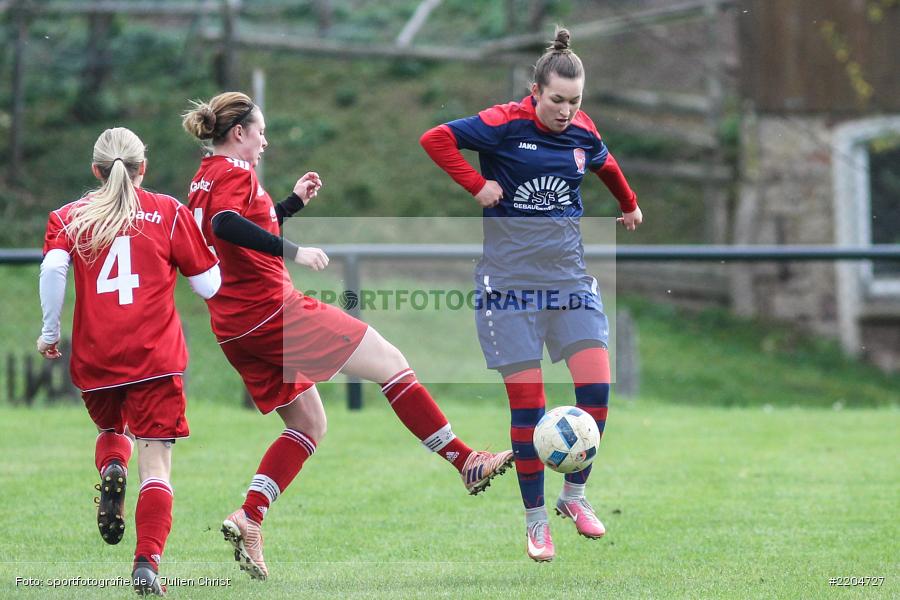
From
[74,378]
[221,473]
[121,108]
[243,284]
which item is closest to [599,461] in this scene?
[221,473]

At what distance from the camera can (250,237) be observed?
4.91m

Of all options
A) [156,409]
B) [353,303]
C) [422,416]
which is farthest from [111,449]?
[353,303]

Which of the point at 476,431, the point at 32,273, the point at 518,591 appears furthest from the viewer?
the point at 32,273

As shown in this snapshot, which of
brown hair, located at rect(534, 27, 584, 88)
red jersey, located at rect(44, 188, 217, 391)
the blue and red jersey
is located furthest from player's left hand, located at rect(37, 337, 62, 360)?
brown hair, located at rect(534, 27, 584, 88)

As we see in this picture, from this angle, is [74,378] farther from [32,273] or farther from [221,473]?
[32,273]

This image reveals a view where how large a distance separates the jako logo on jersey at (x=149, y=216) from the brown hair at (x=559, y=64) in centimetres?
172

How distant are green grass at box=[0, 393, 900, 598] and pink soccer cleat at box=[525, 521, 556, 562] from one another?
0.07 metres

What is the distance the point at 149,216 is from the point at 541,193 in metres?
1.69

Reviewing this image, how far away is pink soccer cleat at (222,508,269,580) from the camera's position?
16.2 ft

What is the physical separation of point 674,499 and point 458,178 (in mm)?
2507

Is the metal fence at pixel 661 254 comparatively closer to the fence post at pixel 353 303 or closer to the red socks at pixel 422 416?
the fence post at pixel 353 303

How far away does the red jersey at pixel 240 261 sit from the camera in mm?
5129

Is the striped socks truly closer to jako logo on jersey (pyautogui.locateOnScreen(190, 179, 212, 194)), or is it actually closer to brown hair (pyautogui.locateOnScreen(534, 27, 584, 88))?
brown hair (pyautogui.locateOnScreen(534, 27, 584, 88))

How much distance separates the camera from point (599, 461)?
26.1ft
